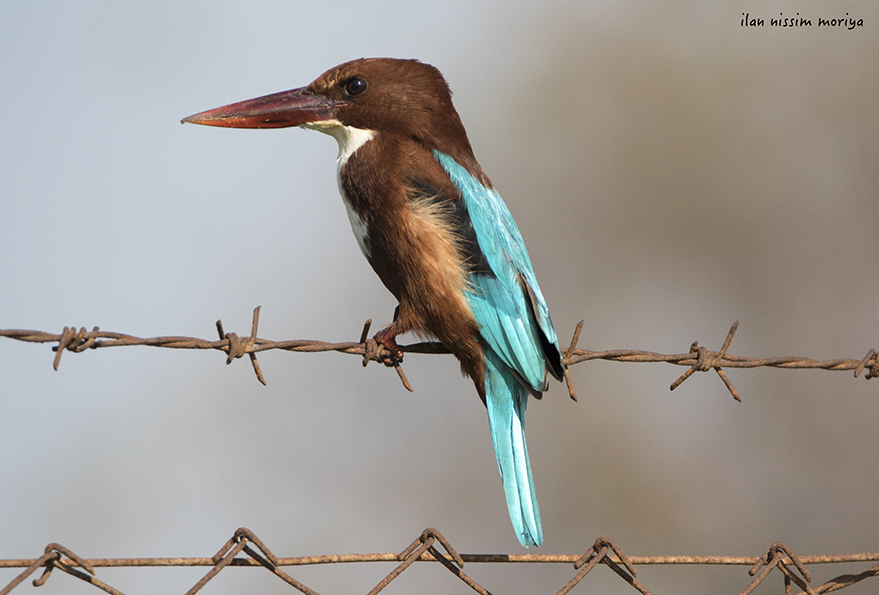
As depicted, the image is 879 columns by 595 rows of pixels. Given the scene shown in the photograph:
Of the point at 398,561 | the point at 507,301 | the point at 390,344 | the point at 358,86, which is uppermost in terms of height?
the point at 358,86

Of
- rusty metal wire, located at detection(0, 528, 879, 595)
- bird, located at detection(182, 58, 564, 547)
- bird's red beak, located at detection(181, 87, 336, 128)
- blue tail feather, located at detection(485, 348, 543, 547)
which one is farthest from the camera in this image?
bird's red beak, located at detection(181, 87, 336, 128)

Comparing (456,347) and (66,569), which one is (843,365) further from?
(66,569)

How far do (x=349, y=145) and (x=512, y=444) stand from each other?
3.79ft

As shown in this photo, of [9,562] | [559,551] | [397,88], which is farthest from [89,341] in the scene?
[559,551]

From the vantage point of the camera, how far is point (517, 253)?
259 cm

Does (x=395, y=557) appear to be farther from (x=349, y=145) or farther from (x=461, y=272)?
(x=349, y=145)

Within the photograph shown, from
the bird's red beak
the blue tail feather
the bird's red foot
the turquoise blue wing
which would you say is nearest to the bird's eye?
the bird's red beak

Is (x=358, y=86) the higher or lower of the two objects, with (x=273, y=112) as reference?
higher

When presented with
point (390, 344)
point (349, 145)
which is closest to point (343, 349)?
point (390, 344)

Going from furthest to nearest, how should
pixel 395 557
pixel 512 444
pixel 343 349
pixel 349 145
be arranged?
pixel 349 145
pixel 512 444
pixel 343 349
pixel 395 557

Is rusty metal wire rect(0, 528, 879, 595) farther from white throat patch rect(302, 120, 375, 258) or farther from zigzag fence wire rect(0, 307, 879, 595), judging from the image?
white throat patch rect(302, 120, 375, 258)

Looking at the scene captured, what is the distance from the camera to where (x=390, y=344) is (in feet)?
8.09

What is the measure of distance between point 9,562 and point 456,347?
1346mm

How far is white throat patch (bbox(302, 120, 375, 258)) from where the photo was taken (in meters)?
2.62
